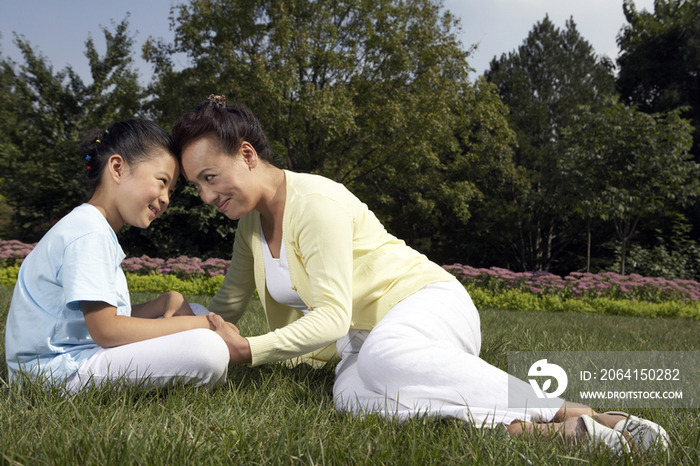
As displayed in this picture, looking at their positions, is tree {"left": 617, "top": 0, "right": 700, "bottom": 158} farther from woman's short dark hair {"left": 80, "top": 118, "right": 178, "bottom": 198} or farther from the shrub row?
woman's short dark hair {"left": 80, "top": 118, "right": 178, "bottom": 198}

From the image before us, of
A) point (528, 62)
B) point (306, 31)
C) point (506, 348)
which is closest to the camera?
point (506, 348)

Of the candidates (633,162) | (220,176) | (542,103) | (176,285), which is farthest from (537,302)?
(542,103)

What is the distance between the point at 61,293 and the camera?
1926mm

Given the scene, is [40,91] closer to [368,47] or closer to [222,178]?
[368,47]

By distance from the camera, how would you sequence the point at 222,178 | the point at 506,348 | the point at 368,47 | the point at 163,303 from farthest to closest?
the point at 368,47 → the point at 506,348 → the point at 163,303 → the point at 222,178

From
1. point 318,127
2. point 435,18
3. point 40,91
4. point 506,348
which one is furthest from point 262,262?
point 40,91

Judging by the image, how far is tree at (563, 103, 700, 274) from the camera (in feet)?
37.4

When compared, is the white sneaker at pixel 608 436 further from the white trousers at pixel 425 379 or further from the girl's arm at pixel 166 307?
the girl's arm at pixel 166 307

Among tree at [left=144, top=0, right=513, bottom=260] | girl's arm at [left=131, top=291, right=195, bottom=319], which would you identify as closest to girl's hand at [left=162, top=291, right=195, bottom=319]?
girl's arm at [left=131, top=291, right=195, bottom=319]

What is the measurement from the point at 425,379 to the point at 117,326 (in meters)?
1.20

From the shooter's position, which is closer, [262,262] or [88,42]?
[262,262]

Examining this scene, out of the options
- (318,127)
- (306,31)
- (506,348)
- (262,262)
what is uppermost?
(306,31)

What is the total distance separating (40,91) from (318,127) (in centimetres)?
930

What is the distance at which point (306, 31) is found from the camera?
13289mm
